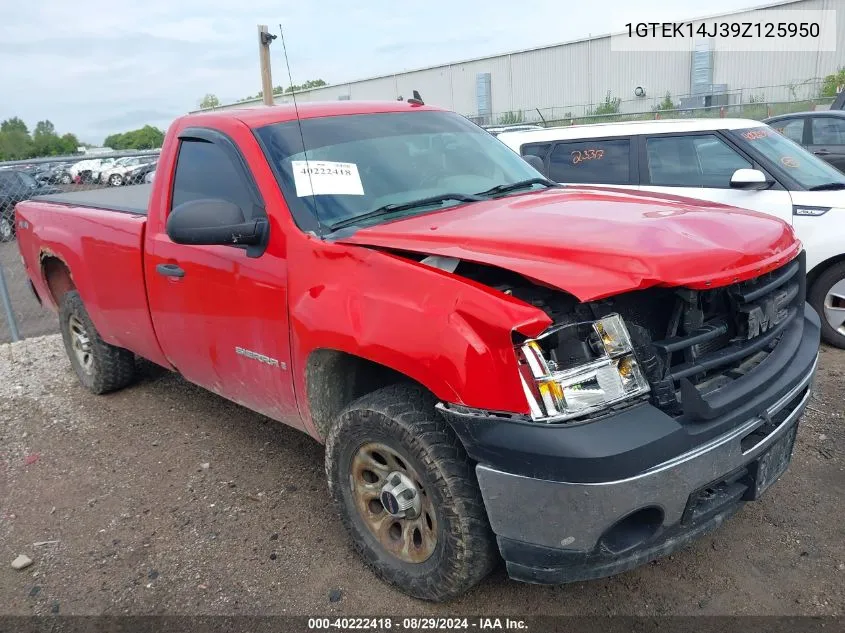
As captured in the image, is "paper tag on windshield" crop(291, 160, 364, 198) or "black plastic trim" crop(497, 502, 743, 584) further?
"paper tag on windshield" crop(291, 160, 364, 198)

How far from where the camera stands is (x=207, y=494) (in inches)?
152

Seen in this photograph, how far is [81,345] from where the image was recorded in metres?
5.49

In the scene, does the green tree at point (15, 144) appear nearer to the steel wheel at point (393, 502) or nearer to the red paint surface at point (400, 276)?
the red paint surface at point (400, 276)

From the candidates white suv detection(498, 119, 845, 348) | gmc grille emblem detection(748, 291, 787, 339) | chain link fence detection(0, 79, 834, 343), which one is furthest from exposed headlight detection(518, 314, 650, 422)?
chain link fence detection(0, 79, 834, 343)

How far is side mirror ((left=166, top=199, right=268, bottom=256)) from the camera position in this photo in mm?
2992

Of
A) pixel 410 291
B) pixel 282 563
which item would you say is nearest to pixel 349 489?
pixel 282 563

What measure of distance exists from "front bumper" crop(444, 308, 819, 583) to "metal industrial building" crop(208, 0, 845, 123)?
25265 mm

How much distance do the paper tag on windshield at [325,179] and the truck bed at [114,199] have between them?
4.90ft

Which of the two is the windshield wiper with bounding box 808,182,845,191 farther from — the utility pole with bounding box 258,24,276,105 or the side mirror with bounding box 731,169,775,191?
the utility pole with bounding box 258,24,276,105

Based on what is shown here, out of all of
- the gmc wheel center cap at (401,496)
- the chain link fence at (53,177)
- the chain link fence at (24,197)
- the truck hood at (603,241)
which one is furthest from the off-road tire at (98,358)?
the gmc wheel center cap at (401,496)

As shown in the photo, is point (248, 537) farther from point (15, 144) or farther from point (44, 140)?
point (44, 140)

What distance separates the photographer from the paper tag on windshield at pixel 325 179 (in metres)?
3.14

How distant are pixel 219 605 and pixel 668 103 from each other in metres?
33.8

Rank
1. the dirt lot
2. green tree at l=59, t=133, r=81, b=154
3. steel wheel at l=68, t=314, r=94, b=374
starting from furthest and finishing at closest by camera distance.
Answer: green tree at l=59, t=133, r=81, b=154, steel wheel at l=68, t=314, r=94, b=374, the dirt lot
